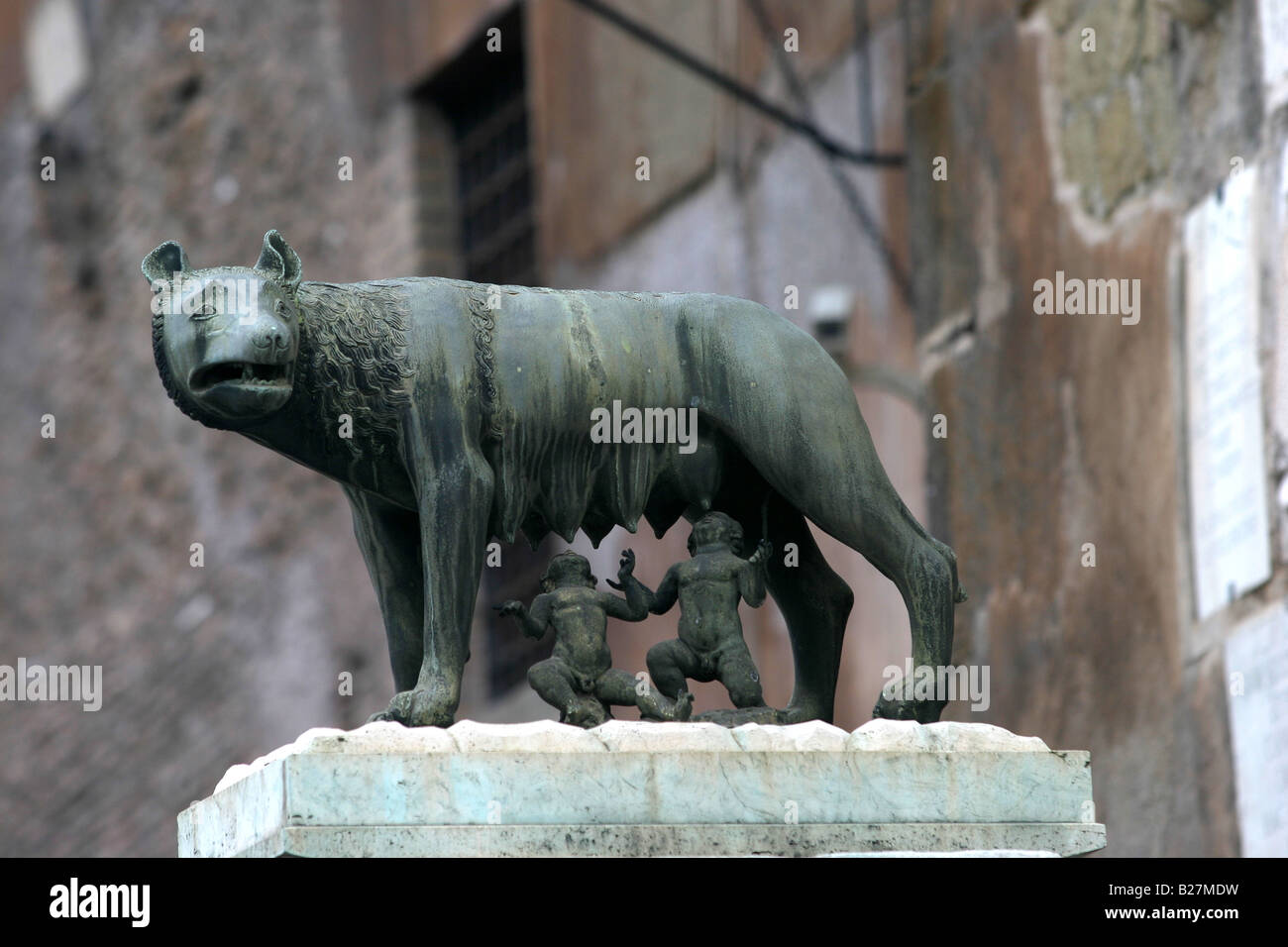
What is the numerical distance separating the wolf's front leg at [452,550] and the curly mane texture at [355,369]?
19 centimetres

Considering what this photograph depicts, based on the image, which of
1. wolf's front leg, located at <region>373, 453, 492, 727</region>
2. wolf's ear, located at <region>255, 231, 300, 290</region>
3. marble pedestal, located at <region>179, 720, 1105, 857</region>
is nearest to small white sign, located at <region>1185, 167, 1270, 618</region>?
marble pedestal, located at <region>179, 720, 1105, 857</region>

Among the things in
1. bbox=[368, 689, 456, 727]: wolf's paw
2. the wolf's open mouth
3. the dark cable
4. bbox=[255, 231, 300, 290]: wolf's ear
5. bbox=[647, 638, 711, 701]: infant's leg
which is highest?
the dark cable

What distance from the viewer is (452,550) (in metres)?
6.80

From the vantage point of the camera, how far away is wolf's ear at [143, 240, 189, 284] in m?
6.83

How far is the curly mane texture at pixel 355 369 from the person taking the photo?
684 centimetres

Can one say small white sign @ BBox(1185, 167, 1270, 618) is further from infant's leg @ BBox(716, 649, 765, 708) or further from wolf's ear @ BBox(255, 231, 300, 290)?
wolf's ear @ BBox(255, 231, 300, 290)

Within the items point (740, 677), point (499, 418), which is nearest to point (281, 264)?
point (499, 418)

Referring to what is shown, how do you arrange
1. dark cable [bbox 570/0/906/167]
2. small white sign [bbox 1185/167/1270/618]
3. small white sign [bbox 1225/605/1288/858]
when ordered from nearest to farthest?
1. small white sign [bbox 1225/605/1288/858]
2. small white sign [bbox 1185/167/1270/618]
3. dark cable [bbox 570/0/906/167]

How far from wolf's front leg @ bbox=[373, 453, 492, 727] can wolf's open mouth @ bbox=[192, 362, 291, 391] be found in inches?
18.4
